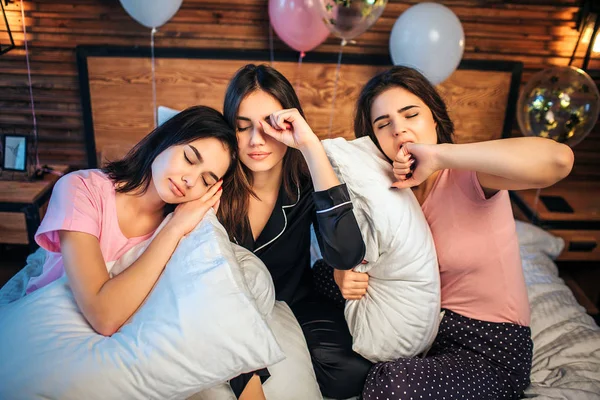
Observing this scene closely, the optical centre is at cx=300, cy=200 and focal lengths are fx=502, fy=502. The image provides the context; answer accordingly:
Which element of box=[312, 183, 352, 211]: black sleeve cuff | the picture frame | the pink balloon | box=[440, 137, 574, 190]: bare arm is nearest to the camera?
box=[440, 137, 574, 190]: bare arm

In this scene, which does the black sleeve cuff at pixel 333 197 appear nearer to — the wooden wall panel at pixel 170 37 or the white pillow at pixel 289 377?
the white pillow at pixel 289 377

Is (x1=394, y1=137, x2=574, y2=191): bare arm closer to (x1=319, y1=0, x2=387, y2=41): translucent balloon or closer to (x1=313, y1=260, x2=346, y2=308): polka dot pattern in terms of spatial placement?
(x1=313, y1=260, x2=346, y2=308): polka dot pattern

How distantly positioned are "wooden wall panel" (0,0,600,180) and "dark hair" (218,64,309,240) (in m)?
1.09

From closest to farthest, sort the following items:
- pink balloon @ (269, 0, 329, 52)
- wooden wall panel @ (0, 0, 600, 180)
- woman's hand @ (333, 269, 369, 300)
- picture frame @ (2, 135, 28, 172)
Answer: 1. woman's hand @ (333, 269, 369, 300)
2. pink balloon @ (269, 0, 329, 52)
3. picture frame @ (2, 135, 28, 172)
4. wooden wall panel @ (0, 0, 600, 180)

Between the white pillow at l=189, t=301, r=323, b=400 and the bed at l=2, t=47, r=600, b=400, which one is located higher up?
the bed at l=2, t=47, r=600, b=400

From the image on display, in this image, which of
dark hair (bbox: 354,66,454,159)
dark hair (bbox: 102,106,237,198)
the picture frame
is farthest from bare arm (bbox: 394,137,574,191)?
the picture frame

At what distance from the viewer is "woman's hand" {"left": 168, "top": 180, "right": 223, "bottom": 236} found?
1264mm

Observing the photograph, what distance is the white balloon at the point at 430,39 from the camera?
2.19m

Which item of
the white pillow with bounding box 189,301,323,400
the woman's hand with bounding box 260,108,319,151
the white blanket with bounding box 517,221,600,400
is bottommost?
the white blanket with bounding box 517,221,600,400

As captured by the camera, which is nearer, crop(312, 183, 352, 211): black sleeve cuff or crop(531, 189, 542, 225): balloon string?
crop(312, 183, 352, 211): black sleeve cuff

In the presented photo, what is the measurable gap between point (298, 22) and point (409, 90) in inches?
36.1

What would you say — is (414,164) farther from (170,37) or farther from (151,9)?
(170,37)

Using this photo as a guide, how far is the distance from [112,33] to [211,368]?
1.90m

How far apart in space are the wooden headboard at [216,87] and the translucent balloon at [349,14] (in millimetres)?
388
